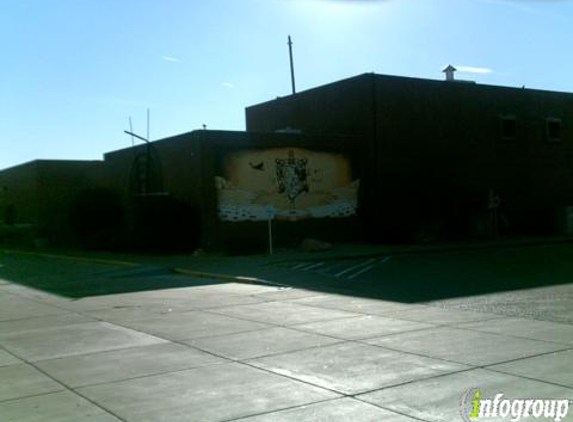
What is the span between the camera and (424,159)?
3484cm

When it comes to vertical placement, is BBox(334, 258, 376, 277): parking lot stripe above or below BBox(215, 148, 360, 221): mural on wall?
below

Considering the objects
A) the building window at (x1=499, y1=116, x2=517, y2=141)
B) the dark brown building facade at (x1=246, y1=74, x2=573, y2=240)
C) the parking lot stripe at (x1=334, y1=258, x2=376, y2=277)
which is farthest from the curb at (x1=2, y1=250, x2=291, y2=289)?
the building window at (x1=499, y1=116, x2=517, y2=141)

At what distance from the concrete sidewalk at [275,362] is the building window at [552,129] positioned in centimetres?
2954

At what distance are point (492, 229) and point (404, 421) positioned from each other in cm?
3145

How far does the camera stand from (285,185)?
31531mm

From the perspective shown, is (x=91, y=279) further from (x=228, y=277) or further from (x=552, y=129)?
(x=552, y=129)

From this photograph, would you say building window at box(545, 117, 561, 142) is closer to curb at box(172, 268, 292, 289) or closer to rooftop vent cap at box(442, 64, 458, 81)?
rooftop vent cap at box(442, 64, 458, 81)

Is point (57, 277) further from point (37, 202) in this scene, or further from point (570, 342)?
point (37, 202)

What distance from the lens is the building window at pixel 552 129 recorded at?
39.9 meters

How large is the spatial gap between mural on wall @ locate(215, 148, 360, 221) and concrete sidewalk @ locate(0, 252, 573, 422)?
16.7 meters

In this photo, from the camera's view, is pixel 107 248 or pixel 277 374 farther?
pixel 107 248

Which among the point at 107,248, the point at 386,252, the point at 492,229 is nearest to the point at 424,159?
the point at 492,229

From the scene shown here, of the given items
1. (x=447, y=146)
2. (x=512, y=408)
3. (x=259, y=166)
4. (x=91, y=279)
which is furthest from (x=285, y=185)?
(x=512, y=408)

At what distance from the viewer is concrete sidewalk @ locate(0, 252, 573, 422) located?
686cm
